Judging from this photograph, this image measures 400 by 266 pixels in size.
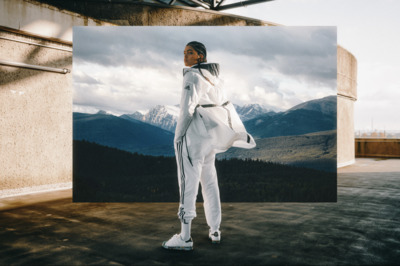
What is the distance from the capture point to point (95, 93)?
20.1 feet

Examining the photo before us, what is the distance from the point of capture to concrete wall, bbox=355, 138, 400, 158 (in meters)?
15.5

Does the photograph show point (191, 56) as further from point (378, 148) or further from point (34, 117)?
point (378, 148)

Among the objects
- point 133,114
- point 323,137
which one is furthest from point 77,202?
point 323,137

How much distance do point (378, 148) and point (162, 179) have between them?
43.4 ft

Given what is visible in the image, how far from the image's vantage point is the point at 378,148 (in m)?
15.8

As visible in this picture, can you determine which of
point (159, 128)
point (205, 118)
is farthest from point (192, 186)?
point (159, 128)

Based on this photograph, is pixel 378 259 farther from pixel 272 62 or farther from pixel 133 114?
pixel 133 114

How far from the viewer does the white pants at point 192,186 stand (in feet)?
10.1

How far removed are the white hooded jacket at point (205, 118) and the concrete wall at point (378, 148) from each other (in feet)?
47.8

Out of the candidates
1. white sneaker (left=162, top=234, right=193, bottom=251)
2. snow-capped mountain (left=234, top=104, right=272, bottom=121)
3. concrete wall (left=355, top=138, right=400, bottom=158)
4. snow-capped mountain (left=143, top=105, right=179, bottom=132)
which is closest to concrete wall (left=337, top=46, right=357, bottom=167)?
snow-capped mountain (left=234, top=104, right=272, bottom=121)

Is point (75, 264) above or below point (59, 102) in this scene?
below

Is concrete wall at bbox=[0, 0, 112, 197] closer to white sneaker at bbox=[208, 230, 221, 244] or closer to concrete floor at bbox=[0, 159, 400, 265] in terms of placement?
concrete floor at bbox=[0, 159, 400, 265]

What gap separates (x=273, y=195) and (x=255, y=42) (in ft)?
8.81

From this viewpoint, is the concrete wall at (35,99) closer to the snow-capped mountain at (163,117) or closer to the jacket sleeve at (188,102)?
the snow-capped mountain at (163,117)
